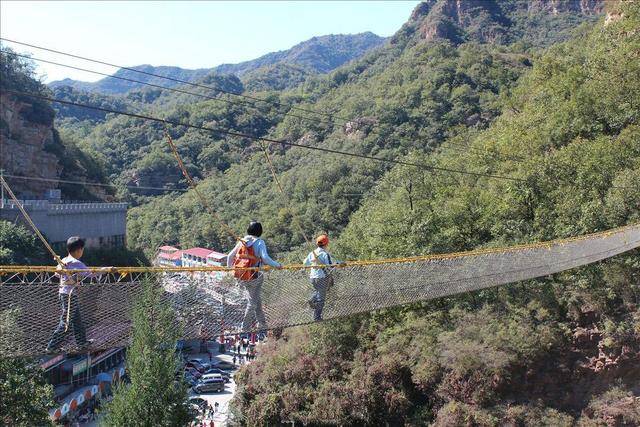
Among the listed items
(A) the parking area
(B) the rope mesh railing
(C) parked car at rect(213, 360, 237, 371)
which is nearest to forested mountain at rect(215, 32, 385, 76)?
(A) the parking area

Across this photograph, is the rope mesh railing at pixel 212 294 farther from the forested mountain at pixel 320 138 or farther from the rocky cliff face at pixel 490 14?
the rocky cliff face at pixel 490 14

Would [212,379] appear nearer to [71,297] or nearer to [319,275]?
[319,275]

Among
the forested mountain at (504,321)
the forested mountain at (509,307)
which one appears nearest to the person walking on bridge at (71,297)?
the forested mountain at (509,307)

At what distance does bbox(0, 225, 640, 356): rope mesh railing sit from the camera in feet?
11.3

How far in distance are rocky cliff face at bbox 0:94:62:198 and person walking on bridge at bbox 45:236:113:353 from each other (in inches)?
908

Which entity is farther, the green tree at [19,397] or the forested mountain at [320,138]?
the forested mountain at [320,138]

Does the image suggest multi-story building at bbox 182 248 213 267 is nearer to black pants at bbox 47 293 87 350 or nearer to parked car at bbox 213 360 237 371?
parked car at bbox 213 360 237 371

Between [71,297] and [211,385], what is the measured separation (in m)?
15.3

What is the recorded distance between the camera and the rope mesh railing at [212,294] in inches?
136

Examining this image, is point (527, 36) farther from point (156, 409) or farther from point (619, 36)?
point (156, 409)

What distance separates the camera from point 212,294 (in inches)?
163

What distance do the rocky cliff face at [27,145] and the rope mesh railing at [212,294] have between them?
74.9 feet

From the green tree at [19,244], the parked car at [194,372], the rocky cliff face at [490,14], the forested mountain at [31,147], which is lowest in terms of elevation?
the parked car at [194,372]

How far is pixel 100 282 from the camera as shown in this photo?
356 centimetres
